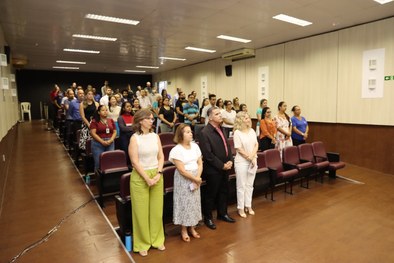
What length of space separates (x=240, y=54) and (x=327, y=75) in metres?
3.24

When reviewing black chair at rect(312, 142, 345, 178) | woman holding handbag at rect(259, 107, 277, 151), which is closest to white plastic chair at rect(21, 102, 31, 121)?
woman holding handbag at rect(259, 107, 277, 151)

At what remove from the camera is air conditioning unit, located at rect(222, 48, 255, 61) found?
9.34 meters

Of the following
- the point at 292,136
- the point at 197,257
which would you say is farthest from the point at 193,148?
the point at 292,136

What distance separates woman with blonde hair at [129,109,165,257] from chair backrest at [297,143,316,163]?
136 inches

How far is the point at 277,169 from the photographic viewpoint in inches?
183

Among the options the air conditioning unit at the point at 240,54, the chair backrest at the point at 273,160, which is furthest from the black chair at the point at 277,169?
the air conditioning unit at the point at 240,54

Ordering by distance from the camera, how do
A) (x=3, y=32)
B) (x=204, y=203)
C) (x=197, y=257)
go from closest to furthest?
1. (x=197, y=257)
2. (x=204, y=203)
3. (x=3, y=32)

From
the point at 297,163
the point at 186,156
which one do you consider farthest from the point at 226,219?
the point at 297,163

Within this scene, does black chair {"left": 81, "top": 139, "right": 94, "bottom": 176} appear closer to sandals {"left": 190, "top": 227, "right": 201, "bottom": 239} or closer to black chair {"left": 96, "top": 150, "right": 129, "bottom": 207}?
black chair {"left": 96, "top": 150, "right": 129, "bottom": 207}

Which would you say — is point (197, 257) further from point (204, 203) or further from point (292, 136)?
point (292, 136)

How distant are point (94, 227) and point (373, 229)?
3.52 meters

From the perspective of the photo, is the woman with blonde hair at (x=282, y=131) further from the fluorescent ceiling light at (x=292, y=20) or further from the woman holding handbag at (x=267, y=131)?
the fluorescent ceiling light at (x=292, y=20)

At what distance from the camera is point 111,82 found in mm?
18109

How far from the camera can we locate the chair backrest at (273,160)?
466 cm
